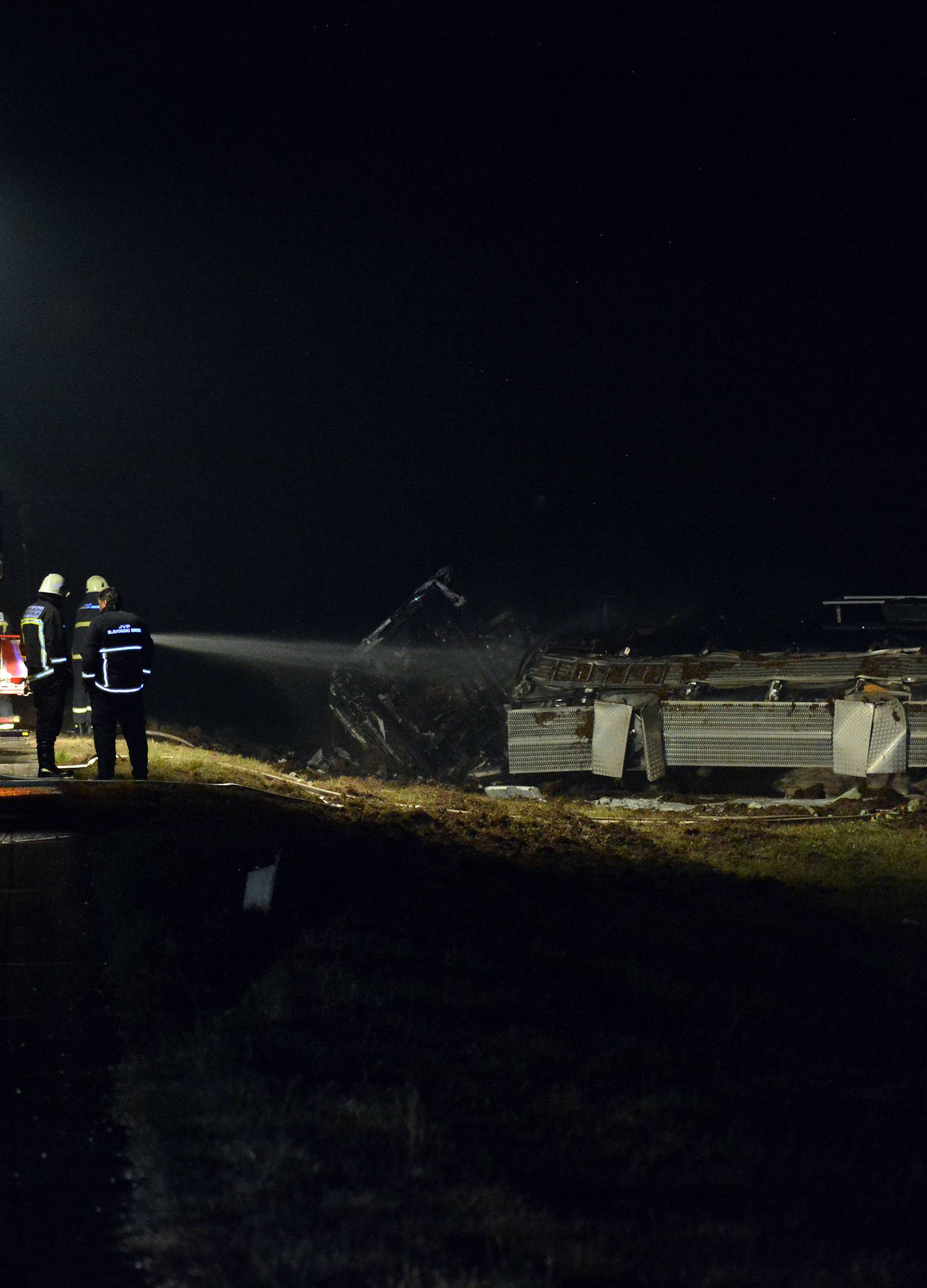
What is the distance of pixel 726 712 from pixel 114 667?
5604mm

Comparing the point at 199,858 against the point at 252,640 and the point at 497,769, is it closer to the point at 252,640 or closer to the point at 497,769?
the point at 497,769

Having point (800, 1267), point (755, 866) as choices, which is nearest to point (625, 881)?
point (755, 866)

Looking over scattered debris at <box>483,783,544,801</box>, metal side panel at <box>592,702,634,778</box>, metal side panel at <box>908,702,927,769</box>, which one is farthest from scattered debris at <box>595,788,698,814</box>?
metal side panel at <box>908,702,927,769</box>

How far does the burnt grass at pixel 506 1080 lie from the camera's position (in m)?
3.02

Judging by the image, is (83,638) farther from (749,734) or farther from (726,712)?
(749,734)

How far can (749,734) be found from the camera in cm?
1180

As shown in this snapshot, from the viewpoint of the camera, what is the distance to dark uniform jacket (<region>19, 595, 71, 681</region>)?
400 inches

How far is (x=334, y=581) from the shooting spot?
105 feet

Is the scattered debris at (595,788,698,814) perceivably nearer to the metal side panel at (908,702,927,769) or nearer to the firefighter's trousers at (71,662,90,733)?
the metal side panel at (908,702,927,769)

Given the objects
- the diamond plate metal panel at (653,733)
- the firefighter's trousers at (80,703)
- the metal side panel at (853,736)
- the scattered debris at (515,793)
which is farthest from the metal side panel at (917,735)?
the firefighter's trousers at (80,703)

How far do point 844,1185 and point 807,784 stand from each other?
9.04 m

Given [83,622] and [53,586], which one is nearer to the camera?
[53,586]

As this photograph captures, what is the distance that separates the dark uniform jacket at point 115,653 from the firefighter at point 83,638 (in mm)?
1526

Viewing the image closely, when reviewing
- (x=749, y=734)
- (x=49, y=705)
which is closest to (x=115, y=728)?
(x=49, y=705)
